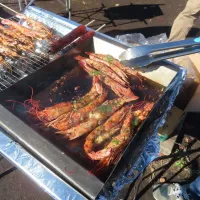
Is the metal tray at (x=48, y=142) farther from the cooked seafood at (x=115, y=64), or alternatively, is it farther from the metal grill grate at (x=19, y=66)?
the cooked seafood at (x=115, y=64)

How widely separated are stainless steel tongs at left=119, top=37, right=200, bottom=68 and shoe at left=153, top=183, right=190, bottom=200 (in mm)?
2286

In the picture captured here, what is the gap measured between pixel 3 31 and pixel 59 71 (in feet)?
5.25

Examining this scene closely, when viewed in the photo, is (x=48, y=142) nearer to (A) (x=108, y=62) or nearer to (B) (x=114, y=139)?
(B) (x=114, y=139)

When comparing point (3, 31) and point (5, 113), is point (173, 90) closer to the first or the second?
point (5, 113)

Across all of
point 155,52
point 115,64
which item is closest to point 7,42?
point 115,64

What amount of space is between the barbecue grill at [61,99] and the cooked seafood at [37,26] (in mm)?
286

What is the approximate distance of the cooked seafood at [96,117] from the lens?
3193 millimetres

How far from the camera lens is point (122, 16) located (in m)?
8.91

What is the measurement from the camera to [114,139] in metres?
3.05

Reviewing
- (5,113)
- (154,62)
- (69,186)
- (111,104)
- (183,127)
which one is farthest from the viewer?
(183,127)

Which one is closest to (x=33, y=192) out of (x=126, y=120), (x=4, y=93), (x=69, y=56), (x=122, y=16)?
(x=4, y=93)

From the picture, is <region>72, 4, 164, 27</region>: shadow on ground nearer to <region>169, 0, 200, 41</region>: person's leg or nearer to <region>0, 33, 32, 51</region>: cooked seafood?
<region>169, 0, 200, 41</region>: person's leg

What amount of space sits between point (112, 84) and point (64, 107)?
3.29 feet

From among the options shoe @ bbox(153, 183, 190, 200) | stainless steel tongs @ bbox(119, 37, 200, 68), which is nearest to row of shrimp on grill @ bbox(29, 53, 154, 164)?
stainless steel tongs @ bbox(119, 37, 200, 68)
